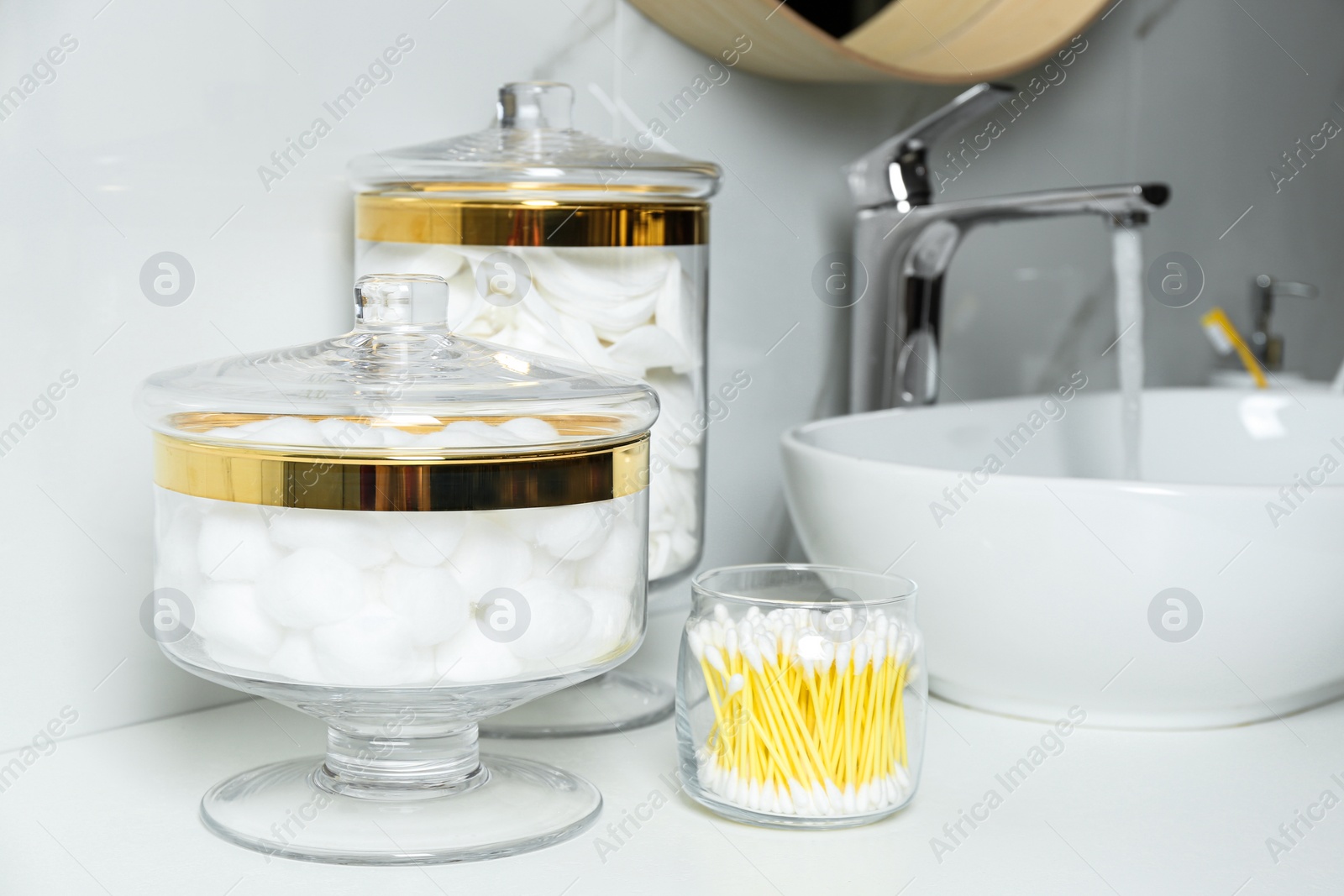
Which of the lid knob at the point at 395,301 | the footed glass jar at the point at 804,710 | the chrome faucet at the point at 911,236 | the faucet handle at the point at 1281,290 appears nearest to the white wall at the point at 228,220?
the chrome faucet at the point at 911,236

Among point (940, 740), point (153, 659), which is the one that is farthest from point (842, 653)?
point (153, 659)

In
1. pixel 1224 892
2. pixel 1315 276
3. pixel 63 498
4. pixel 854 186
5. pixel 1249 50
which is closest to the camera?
pixel 1224 892

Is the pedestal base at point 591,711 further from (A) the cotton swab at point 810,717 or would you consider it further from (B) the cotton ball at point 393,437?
(B) the cotton ball at point 393,437

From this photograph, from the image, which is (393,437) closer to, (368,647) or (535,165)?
(368,647)

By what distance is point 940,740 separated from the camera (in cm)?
65

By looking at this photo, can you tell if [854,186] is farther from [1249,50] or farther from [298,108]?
[1249,50]

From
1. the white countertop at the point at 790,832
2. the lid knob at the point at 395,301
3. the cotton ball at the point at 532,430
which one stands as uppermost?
the lid knob at the point at 395,301

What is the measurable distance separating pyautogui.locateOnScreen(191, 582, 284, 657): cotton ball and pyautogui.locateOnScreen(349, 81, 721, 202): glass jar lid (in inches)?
8.8

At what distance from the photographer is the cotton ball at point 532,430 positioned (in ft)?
1.52

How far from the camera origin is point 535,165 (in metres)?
0.61

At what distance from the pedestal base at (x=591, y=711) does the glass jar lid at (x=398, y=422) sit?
19 cm

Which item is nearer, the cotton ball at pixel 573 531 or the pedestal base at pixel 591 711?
the cotton ball at pixel 573 531

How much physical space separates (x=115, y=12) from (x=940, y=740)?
0.50 meters

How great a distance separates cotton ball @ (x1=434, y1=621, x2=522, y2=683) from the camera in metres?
0.46
